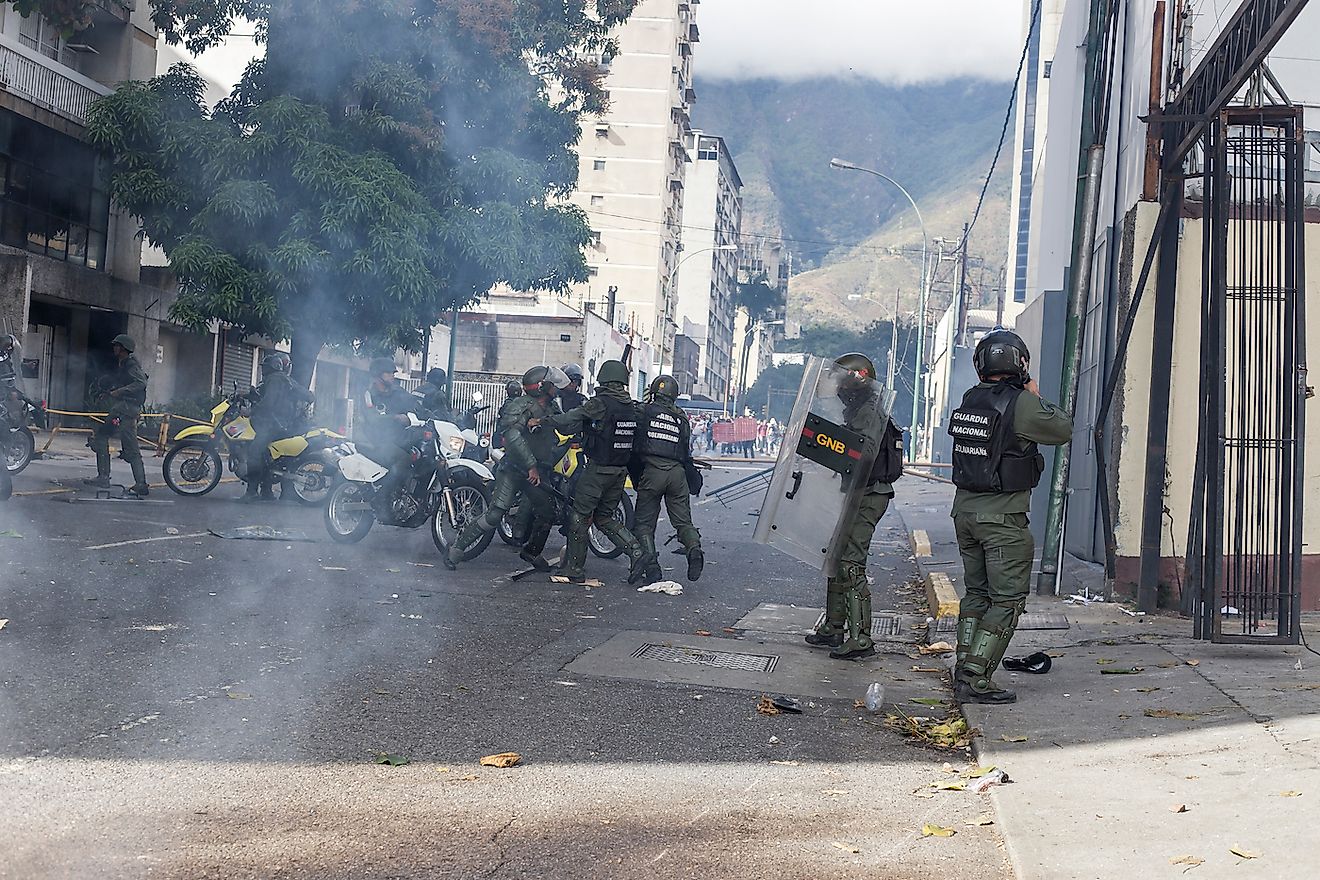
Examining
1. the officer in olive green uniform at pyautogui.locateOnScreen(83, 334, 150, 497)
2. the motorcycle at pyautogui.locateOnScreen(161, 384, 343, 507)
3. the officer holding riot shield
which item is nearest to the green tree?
the motorcycle at pyautogui.locateOnScreen(161, 384, 343, 507)

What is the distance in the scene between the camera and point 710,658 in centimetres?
741

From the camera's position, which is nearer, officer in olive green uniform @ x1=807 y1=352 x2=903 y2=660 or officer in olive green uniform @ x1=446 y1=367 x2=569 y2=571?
officer in olive green uniform @ x1=807 y1=352 x2=903 y2=660

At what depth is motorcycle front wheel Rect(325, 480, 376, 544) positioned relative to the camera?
11500 millimetres

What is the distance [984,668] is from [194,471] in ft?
34.6

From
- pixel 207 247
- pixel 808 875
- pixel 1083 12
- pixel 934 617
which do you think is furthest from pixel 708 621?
pixel 207 247

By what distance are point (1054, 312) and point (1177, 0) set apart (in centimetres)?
484

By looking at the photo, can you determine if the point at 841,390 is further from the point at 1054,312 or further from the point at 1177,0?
the point at 1054,312

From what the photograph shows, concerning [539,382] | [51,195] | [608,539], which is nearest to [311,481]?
[608,539]

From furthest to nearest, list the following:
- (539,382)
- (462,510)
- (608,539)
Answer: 1. (608,539)
2. (462,510)
3. (539,382)

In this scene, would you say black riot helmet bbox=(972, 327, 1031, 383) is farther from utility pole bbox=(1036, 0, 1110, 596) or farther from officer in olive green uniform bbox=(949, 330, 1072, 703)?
utility pole bbox=(1036, 0, 1110, 596)

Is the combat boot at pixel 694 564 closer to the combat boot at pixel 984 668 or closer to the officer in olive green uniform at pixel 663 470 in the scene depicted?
the officer in olive green uniform at pixel 663 470

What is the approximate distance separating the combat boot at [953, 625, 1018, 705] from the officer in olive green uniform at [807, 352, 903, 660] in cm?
135

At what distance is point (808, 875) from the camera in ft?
12.5

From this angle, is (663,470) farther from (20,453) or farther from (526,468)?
(20,453)
